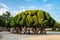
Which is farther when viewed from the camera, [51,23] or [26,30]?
[26,30]

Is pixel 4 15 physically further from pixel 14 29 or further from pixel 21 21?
pixel 21 21

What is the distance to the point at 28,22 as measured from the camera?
25.7 metres

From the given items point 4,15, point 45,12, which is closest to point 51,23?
point 45,12

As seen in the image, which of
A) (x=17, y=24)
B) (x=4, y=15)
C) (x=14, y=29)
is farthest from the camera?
(x=4, y=15)

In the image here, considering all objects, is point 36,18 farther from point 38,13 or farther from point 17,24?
point 17,24

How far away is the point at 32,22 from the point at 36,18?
85 cm

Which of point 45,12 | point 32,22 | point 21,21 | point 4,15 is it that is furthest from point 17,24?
point 4,15

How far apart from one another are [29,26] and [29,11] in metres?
2.39

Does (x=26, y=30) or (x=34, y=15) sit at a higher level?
(x=34, y=15)

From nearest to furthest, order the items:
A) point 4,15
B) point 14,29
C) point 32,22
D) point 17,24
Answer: point 32,22 < point 17,24 < point 14,29 < point 4,15

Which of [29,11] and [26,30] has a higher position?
[29,11]

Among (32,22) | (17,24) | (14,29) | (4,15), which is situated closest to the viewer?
(32,22)

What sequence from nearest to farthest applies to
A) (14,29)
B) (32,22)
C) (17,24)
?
1. (32,22)
2. (17,24)
3. (14,29)

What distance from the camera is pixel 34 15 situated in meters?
26.3
